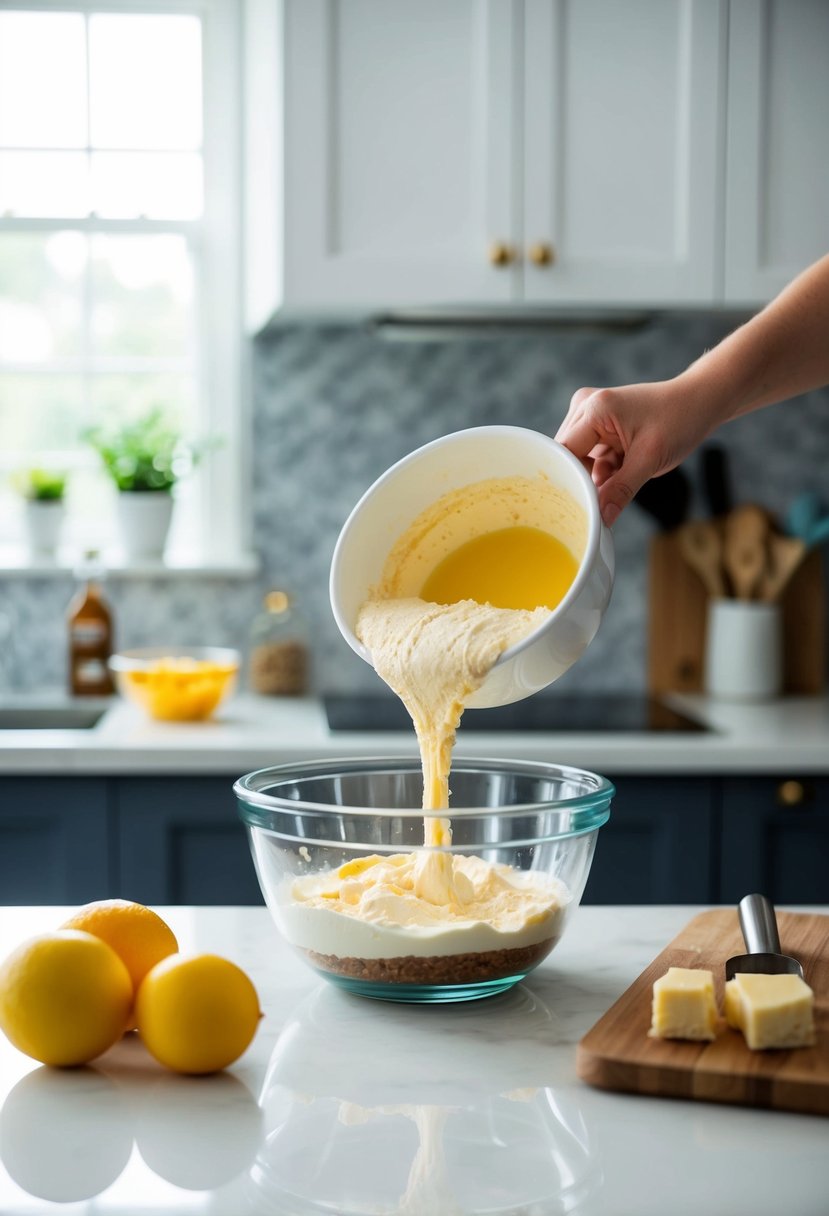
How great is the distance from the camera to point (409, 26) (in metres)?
2.25

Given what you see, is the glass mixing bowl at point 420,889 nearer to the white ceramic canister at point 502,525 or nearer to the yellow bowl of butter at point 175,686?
the white ceramic canister at point 502,525

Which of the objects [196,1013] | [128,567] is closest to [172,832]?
[128,567]

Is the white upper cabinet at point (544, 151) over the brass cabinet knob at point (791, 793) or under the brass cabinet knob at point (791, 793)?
over

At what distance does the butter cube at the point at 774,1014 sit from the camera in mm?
869

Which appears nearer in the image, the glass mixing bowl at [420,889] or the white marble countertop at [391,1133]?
the white marble countertop at [391,1133]

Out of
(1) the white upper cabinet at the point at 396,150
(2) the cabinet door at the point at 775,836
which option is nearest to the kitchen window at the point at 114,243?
(1) the white upper cabinet at the point at 396,150

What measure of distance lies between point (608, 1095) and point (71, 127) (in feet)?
8.15

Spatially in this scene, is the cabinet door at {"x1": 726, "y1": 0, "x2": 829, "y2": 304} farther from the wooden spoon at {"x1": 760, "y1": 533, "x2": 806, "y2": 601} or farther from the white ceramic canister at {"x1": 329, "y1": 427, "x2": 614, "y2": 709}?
the white ceramic canister at {"x1": 329, "y1": 427, "x2": 614, "y2": 709}

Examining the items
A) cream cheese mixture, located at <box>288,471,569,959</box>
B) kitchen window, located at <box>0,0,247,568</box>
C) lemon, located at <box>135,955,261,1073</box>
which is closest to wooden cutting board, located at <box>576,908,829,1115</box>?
cream cheese mixture, located at <box>288,471,569,959</box>

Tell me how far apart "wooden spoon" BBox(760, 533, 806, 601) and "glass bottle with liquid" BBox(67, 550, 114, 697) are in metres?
1.28

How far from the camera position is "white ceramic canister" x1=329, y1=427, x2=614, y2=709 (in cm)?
105

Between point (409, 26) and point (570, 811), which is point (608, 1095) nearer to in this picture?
point (570, 811)

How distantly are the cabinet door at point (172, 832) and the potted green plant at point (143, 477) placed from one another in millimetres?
726

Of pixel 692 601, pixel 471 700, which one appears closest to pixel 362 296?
pixel 692 601
